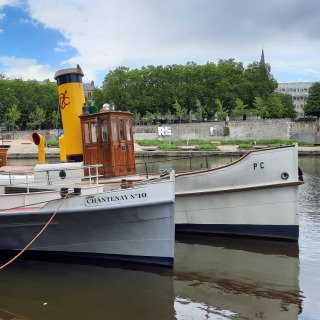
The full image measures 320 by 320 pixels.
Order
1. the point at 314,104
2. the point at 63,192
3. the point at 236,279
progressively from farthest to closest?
1. the point at 314,104
2. the point at 63,192
3. the point at 236,279

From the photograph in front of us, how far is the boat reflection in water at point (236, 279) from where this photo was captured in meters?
7.12

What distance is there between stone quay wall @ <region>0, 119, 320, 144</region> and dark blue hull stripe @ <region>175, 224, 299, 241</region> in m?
48.9

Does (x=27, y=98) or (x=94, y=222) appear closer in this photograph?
(x=94, y=222)

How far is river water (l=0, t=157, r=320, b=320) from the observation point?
23.1 ft

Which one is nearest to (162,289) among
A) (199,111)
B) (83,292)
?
(83,292)

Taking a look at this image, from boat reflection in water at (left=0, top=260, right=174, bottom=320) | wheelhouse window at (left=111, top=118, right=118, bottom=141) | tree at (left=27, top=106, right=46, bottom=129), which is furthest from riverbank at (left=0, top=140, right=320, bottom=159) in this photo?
boat reflection in water at (left=0, top=260, right=174, bottom=320)

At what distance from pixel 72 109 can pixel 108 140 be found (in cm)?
204

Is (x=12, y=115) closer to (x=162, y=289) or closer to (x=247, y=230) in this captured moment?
(x=247, y=230)

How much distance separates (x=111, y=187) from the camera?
34.1 feet

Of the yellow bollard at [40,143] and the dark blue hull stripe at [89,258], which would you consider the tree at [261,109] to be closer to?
the yellow bollard at [40,143]

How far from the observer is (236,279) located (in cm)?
862

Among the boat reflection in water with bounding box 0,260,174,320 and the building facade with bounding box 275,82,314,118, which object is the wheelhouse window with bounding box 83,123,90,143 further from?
the building facade with bounding box 275,82,314,118

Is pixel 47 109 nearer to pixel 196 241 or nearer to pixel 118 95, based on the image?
pixel 118 95

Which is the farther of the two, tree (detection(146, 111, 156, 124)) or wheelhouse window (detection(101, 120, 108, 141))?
tree (detection(146, 111, 156, 124))
